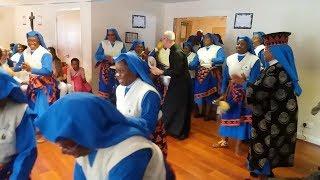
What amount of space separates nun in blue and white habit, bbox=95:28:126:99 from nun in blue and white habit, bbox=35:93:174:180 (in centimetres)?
431

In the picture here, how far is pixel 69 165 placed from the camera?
3217 mm

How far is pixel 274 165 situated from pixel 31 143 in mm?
2250

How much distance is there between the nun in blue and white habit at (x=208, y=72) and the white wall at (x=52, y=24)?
7.01 feet

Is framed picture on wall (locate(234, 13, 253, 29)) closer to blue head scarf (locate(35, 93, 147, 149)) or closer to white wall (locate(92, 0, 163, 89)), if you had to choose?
white wall (locate(92, 0, 163, 89))

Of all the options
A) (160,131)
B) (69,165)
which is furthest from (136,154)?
(69,165)

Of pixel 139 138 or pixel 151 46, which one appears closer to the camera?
pixel 139 138

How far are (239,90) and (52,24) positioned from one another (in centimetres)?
477

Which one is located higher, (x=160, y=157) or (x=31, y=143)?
(x=160, y=157)

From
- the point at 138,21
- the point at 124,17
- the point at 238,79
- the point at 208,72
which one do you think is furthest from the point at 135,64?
the point at 138,21

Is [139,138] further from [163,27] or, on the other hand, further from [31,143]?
[163,27]

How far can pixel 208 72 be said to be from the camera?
5086 millimetres

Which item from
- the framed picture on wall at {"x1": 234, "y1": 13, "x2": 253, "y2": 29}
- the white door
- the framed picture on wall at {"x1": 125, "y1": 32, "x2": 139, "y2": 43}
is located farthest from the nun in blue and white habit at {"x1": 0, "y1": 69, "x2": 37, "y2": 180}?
the framed picture on wall at {"x1": 125, "y1": 32, "x2": 139, "y2": 43}

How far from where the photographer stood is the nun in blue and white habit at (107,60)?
535cm

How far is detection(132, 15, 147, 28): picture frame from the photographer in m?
6.20
